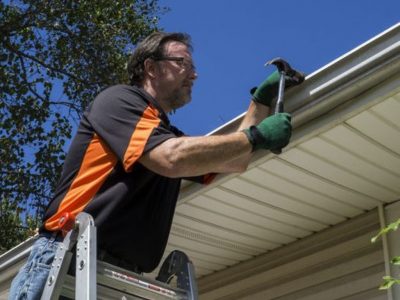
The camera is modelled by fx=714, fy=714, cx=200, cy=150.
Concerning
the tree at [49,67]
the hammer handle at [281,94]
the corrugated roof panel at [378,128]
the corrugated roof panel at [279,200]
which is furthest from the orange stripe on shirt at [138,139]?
the tree at [49,67]

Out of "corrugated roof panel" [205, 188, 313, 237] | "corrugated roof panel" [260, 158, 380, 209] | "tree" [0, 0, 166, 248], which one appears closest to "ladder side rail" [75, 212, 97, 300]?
"corrugated roof panel" [260, 158, 380, 209]

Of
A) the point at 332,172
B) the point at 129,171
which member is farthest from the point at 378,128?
the point at 129,171

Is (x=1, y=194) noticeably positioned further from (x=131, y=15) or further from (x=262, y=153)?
(x=262, y=153)

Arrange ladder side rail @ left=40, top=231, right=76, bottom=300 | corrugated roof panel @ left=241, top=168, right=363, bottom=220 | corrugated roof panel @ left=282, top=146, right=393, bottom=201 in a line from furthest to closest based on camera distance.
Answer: corrugated roof panel @ left=241, top=168, right=363, bottom=220, corrugated roof panel @ left=282, top=146, right=393, bottom=201, ladder side rail @ left=40, top=231, right=76, bottom=300

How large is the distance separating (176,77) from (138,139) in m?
0.59

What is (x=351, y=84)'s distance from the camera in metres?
3.61

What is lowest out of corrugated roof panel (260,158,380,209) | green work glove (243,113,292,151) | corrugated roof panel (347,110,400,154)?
green work glove (243,113,292,151)

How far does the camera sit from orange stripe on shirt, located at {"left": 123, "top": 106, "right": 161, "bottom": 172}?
9.05ft

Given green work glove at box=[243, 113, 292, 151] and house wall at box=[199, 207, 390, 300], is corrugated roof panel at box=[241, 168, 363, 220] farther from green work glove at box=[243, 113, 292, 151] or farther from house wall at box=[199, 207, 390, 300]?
green work glove at box=[243, 113, 292, 151]

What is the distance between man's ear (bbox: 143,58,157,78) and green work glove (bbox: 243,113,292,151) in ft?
2.13

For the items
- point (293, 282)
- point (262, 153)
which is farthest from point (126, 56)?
point (262, 153)

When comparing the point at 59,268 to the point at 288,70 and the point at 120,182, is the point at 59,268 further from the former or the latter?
the point at 288,70

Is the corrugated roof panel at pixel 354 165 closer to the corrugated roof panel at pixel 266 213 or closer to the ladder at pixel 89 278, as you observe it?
the corrugated roof panel at pixel 266 213

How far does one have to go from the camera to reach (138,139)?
2.78 meters
